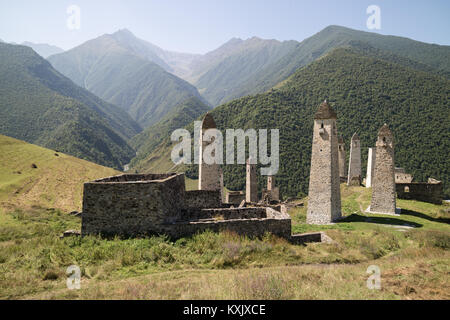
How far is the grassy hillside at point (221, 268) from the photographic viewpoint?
6316 millimetres

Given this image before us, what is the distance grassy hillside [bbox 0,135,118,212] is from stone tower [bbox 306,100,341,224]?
23.2 metres

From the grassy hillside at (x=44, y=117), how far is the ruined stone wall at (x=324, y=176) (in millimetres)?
92323

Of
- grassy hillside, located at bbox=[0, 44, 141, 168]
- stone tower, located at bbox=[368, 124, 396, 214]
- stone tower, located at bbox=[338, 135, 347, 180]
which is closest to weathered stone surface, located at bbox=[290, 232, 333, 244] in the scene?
stone tower, located at bbox=[368, 124, 396, 214]

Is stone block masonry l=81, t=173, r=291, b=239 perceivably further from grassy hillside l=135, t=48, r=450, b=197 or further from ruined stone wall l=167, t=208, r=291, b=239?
grassy hillside l=135, t=48, r=450, b=197

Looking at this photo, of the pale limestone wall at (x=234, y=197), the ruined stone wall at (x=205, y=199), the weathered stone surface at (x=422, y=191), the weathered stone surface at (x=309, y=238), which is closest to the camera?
the weathered stone surface at (x=309, y=238)

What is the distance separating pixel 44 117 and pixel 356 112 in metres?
113

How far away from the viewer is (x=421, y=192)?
25.2m

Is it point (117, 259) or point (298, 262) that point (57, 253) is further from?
point (298, 262)

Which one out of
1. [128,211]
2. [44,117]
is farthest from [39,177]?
[44,117]

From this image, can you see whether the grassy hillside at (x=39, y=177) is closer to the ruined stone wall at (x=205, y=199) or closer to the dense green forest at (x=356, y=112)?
the ruined stone wall at (x=205, y=199)

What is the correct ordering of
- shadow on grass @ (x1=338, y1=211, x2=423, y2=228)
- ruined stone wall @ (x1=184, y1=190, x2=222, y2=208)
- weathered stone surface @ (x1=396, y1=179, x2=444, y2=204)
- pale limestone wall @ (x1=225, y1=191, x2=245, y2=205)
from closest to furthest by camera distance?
1. ruined stone wall @ (x1=184, y1=190, x2=222, y2=208)
2. shadow on grass @ (x1=338, y1=211, x2=423, y2=228)
3. weathered stone surface @ (x1=396, y1=179, x2=444, y2=204)
4. pale limestone wall @ (x1=225, y1=191, x2=245, y2=205)

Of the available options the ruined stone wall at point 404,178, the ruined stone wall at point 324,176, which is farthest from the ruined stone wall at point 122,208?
the ruined stone wall at point 404,178

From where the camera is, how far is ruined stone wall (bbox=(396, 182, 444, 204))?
24.5 metres
